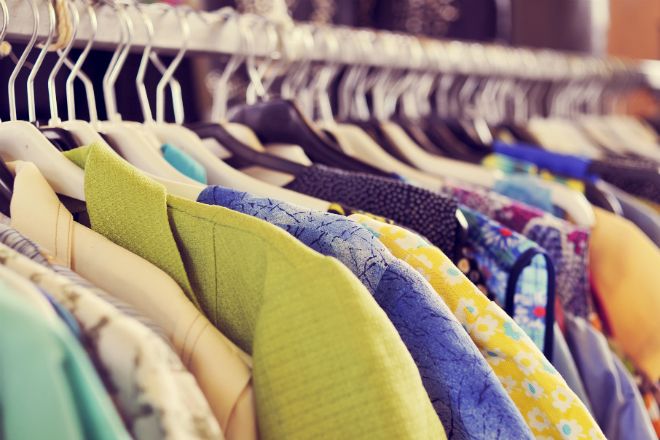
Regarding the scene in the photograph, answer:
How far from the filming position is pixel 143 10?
534mm

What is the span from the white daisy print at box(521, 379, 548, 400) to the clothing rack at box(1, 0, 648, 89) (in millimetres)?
489

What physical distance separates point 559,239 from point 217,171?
1.24 feet

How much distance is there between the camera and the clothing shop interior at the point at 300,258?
0.82 feet

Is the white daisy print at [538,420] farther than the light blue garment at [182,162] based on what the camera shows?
No

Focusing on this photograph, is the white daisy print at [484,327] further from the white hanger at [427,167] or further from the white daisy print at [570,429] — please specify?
the white hanger at [427,167]

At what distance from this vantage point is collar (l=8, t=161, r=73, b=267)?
0.35 metres

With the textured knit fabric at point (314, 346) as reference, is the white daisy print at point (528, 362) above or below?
below

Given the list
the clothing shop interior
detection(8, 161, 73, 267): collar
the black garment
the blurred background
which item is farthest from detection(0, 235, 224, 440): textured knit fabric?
the blurred background

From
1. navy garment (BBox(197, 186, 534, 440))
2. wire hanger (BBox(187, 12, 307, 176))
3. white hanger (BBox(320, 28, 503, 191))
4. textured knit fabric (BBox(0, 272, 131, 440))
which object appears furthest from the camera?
white hanger (BBox(320, 28, 503, 191))

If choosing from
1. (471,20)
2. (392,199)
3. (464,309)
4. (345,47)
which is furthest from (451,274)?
(471,20)

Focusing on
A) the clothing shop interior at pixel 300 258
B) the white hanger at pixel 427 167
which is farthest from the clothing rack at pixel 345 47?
the white hanger at pixel 427 167

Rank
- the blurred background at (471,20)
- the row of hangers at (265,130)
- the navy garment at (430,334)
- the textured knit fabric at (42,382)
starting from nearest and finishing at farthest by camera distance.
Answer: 1. the textured knit fabric at (42,382)
2. the navy garment at (430,334)
3. the row of hangers at (265,130)
4. the blurred background at (471,20)

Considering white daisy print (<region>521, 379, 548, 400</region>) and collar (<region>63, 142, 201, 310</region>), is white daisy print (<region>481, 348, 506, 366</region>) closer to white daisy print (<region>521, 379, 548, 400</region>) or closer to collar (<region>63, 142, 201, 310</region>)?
white daisy print (<region>521, 379, 548, 400</region>)

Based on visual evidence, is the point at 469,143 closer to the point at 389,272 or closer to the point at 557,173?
the point at 557,173
